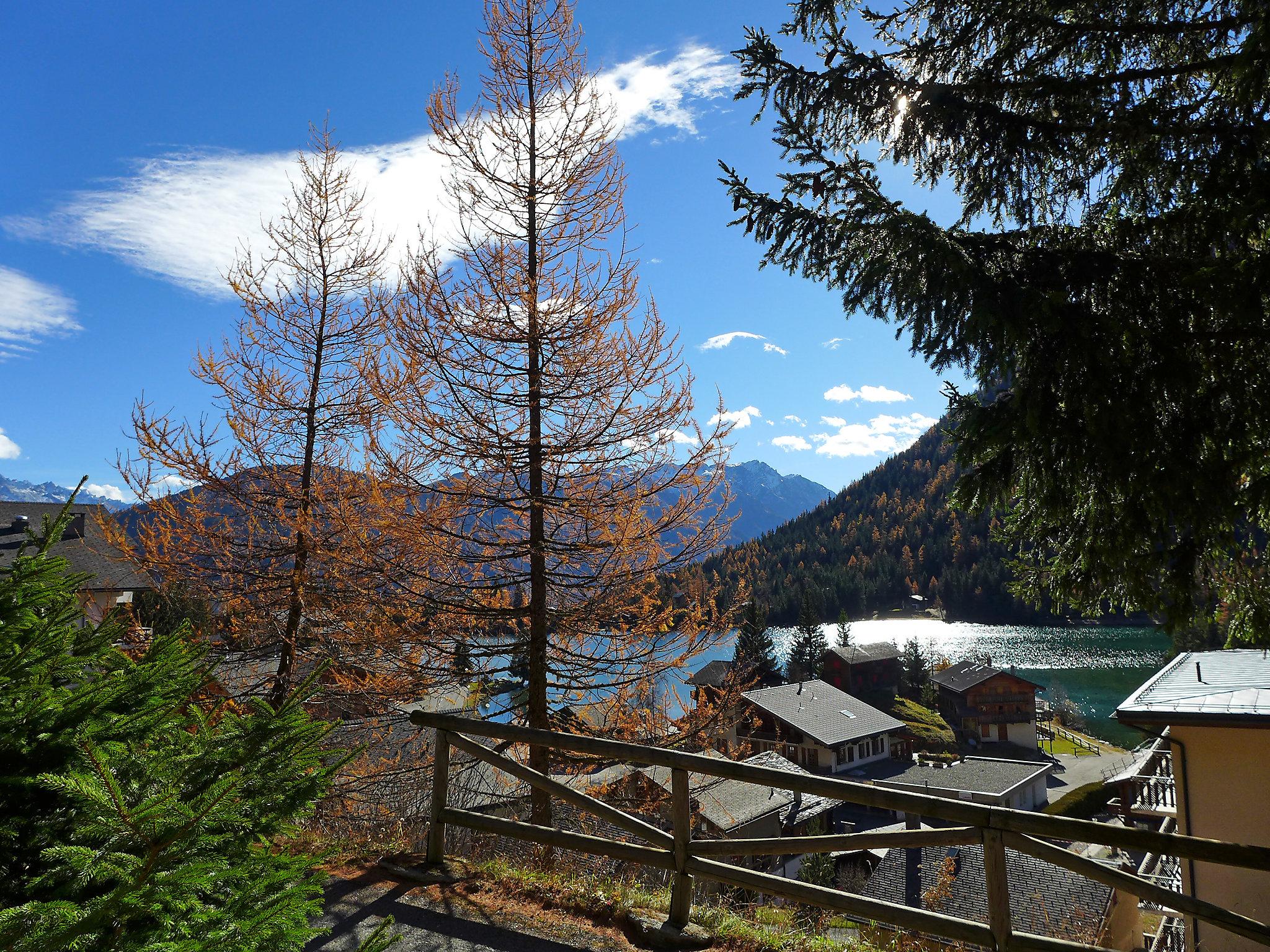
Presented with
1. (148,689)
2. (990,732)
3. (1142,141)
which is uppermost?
(1142,141)

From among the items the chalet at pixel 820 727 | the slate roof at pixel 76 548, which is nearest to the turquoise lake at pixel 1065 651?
the chalet at pixel 820 727

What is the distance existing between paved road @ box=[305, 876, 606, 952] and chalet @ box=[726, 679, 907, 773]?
3600cm

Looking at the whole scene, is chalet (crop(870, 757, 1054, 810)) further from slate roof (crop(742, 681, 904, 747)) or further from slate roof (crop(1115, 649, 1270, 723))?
slate roof (crop(1115, 649, 1270, 723))

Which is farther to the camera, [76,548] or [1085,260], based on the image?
[76,548]

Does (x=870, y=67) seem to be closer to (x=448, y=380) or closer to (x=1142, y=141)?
(x=1142, y=141)

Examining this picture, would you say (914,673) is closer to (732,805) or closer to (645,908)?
(732,805)

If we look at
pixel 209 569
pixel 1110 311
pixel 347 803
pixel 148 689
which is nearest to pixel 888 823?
pixel 347 803

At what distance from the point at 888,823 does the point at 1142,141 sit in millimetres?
33313

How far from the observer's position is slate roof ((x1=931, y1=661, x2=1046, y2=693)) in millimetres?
56062

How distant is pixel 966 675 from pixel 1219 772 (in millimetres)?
56409

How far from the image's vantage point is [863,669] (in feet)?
229

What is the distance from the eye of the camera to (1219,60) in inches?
172

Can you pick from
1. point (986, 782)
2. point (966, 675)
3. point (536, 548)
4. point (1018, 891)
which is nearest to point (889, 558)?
point (966, 675)

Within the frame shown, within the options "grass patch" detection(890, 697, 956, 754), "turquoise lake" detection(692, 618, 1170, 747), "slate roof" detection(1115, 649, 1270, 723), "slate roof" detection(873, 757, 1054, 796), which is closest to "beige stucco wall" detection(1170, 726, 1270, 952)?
"slate roof" detection(1115, 649, 1270, 723)
